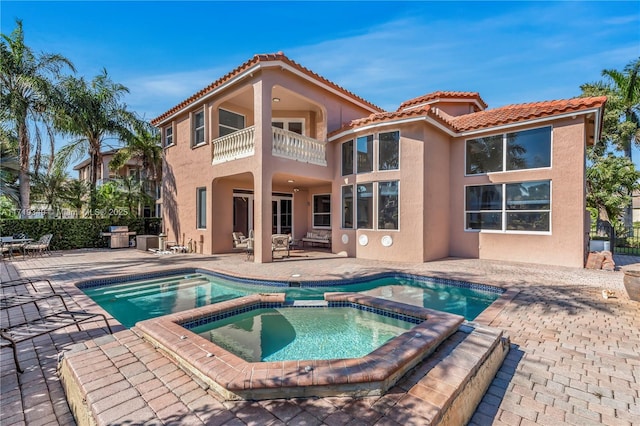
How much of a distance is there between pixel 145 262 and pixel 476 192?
14819mm

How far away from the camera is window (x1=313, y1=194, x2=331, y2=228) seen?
1766 centimetres

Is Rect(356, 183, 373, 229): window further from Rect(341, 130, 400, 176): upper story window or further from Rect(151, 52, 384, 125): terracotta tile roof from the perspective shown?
Rect(151, 52, 384, 125): terracotta tile roof

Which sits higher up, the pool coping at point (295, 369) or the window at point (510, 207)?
the window at point (510, 207)

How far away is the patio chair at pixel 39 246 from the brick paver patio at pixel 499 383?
9.40 meters

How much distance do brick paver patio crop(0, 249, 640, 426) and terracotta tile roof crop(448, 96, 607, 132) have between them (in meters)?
7.06

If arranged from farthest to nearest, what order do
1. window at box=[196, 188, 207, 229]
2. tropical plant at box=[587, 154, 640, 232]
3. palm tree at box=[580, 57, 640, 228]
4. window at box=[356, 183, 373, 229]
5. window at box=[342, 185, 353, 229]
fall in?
palm tree at box=[580, 57, 640, 228], tropical plant at box=[587, 154, 640, 232], window at box=[196, 188, 207, 229], window at box=[342, 185, 353, 229], window at box=[356, 183, 373, 229]

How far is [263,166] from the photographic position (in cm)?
1169

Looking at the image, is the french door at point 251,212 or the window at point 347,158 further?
the french door at point 251,212

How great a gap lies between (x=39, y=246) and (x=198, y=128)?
920cm

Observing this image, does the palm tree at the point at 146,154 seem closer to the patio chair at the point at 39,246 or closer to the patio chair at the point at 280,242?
the patio chair at the point at 39,246

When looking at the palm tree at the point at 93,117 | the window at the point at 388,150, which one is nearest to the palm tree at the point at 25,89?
the palm tree at the point at 93,117

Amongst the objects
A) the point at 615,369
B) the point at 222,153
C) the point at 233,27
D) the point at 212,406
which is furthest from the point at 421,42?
Result: the point at 212,406

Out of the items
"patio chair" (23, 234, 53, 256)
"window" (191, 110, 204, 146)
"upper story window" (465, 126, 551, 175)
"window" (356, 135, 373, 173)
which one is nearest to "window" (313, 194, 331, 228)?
"window" (356, 135, 373, 173)

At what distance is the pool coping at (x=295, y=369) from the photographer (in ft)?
9.91
